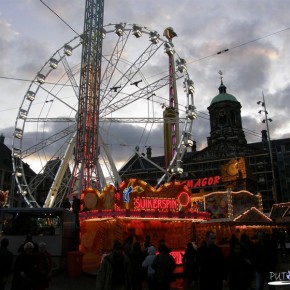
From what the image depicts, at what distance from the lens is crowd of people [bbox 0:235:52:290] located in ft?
23.1

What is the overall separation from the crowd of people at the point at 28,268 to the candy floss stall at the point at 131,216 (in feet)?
34.3

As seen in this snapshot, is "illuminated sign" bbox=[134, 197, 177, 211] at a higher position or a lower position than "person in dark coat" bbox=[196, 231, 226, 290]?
higher

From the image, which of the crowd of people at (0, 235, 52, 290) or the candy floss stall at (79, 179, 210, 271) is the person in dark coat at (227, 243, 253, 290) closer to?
the crowd of people at (0, 235, 52, 290)

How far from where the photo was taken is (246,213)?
24.1m

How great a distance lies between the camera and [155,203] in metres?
19.7

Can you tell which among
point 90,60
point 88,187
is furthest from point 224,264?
point 90,60

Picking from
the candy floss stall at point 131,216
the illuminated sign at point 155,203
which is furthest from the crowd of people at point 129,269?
the illuminated sign at point 155,203

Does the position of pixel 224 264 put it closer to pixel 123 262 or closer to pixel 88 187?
pixel 123 262

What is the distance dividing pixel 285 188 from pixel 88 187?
44.3 m

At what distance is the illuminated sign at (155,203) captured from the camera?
19094 mm

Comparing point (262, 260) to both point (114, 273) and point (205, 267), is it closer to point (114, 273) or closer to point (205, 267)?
point (205, 267)

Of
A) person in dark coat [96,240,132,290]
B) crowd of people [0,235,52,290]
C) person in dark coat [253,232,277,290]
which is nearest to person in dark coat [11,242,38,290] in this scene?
crowd of people [0,235,52,290]

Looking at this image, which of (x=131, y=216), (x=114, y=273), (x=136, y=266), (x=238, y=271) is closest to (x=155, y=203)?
(x=131, y=216)

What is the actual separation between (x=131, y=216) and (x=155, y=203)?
1850 millimetres
